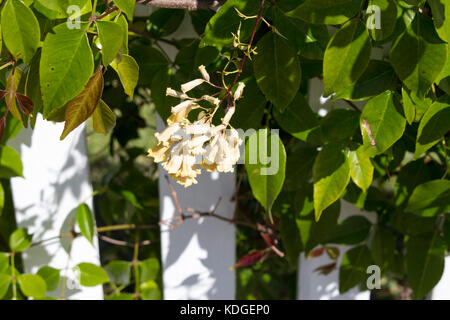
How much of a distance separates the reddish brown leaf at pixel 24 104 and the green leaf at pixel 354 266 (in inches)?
26.8

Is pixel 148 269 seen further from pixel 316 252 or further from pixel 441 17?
pixel 441 17

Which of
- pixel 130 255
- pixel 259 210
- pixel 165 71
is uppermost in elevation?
pixel 165 71

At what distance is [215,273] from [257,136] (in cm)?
56

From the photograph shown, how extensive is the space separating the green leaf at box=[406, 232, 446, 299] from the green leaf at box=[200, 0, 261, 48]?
57cm

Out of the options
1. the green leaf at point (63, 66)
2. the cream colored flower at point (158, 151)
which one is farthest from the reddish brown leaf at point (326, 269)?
the green leaf at point (63, 66)

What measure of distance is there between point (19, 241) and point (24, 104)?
0.46 meters

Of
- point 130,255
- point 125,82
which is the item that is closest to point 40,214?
point 125,82

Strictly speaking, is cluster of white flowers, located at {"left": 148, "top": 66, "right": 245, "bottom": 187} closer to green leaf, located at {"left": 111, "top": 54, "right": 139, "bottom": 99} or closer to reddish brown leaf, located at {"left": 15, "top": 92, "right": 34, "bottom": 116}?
Answer: green leaf, located at {"left": 111, "top": 54, "right": 139, "bottom": 99}

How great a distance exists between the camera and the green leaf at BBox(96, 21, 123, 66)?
514mm

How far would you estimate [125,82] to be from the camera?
563 mm

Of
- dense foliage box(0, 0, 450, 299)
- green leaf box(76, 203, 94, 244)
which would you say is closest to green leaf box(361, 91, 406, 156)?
dense foliage box(0, 0, 450, 299)

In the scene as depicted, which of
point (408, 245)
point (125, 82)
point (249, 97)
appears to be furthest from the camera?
point (408, 245)

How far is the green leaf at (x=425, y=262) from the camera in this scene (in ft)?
2.90
